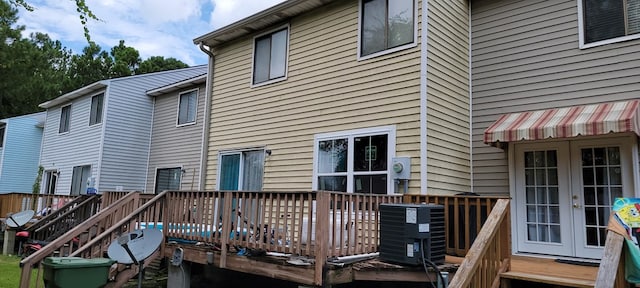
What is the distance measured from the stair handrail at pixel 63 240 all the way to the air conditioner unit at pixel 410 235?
14.9ft

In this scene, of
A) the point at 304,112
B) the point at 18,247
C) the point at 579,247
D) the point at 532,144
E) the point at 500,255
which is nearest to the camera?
the point at 500,255

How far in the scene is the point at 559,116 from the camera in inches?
251

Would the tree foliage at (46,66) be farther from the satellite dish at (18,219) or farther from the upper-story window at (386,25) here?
the upper-story window at (386,25)

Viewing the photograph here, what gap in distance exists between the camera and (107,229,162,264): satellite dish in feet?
19.1

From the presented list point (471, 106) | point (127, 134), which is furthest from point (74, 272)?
point (127, 134)

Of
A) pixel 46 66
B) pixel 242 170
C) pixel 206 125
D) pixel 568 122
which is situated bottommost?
pixel 242 170

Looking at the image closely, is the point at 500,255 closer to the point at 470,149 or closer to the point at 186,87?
the point at 470,149

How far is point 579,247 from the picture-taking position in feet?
20.7

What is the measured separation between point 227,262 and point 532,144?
5.02 meters

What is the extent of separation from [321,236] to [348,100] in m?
3.69

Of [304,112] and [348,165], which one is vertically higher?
[304,112]

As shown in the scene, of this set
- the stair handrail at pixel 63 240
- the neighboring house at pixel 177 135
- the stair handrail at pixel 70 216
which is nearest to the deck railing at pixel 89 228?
the stair handrail at pixel 63 240

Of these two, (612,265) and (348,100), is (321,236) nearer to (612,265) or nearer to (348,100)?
(612,265)

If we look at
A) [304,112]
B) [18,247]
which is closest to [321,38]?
[304,112]
